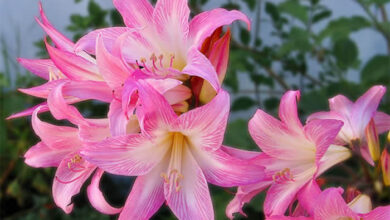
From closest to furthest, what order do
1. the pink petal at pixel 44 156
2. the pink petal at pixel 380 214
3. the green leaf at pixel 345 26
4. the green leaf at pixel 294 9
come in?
the pink petal at pixel 380 214 < the pink petal at pixel 44 156 < the green leaf at pixel 345 26 < the green leaf at pixel 294 9

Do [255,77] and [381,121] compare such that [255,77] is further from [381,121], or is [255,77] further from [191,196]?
[191,196]

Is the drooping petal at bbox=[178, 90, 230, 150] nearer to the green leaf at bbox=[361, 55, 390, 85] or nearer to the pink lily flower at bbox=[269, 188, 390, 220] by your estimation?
the pink lily flower at bbox=[269, 188, 390, 220]

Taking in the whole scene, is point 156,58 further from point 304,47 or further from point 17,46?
point 17,46

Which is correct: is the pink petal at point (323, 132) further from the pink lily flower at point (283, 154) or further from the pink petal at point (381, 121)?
the pink petal at point (381, 121)

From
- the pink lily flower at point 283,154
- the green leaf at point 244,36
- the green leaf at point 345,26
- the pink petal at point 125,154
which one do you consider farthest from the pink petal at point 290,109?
the green leaf at point 244,36

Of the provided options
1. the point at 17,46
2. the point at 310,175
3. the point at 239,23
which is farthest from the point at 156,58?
the point at 17,46

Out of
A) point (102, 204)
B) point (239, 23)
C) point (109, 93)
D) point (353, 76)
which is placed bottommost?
point (353, 76)

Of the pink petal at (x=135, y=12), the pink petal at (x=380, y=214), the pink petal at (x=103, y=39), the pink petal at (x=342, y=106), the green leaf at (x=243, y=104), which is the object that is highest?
the pink petal at (x=135, y=12)
